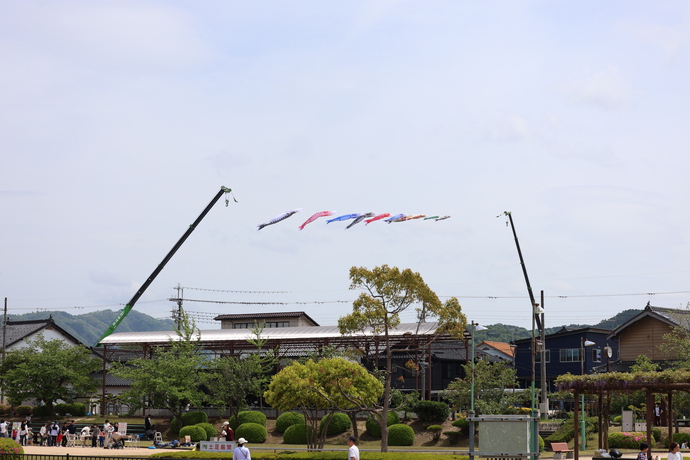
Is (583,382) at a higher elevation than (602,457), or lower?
higher

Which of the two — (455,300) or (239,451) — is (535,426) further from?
(455,300)

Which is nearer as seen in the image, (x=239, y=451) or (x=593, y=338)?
(x=239, y=451)

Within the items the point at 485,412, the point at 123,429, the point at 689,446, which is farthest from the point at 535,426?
the point at 123,429

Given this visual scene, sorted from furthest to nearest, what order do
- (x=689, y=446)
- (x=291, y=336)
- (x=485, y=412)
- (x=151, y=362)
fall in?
(x=291, y=336)
(x=151, y=362)
(x=485, y=412)
(x=689, y=446)

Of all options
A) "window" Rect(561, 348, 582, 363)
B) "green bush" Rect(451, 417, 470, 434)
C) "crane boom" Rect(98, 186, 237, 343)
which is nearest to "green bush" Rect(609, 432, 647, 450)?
"green bush" Rect(451, 417, 470, 434)

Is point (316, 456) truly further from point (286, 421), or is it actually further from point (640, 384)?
point (286, 421)

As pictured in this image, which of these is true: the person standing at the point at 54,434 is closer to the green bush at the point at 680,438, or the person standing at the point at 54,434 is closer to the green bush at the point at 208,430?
the green bush at the point at 208,430

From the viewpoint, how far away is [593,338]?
65.7 meters

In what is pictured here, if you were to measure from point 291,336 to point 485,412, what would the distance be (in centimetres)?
1481

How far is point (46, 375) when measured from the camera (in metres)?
50.4

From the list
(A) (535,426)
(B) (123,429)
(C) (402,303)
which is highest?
(C) (402,303)

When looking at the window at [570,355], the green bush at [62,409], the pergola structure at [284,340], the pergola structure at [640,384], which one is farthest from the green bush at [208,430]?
the window at [570,355]

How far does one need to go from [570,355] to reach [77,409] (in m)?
40.8

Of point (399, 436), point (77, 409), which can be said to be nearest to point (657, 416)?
point (399, 436)
